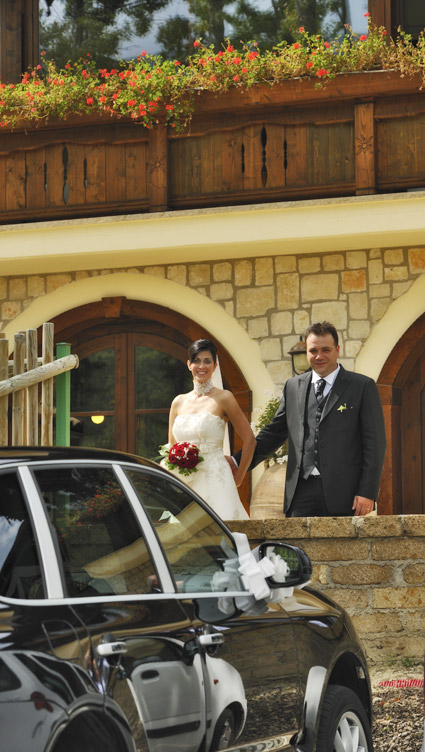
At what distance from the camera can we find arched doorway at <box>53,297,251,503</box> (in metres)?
12.6

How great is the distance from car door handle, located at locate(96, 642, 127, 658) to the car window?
211 millimetres

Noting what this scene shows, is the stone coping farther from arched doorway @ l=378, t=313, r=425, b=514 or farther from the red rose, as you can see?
arched doorway @ l=378, t=313, r=425, b=514

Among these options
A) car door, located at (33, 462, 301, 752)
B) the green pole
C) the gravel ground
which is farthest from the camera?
the green pole

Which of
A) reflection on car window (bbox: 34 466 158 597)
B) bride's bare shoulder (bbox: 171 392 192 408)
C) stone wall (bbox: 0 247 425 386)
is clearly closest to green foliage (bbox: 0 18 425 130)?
stone wall (bbox: 0 247 425 386)

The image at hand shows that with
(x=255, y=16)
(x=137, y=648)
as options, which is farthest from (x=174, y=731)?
(x=255, y=16)

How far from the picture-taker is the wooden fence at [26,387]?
640 centimetres

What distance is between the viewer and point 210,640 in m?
3.35

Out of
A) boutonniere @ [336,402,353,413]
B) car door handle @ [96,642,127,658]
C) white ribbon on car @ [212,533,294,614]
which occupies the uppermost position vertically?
boutonniere @ [336,402,353,413]

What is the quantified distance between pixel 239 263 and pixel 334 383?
18.6ft

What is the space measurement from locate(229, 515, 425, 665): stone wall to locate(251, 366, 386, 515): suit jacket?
10.5 inches

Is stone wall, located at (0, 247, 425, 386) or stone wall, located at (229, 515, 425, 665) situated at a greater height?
stone wall, located at (0, 247, 425, 386)

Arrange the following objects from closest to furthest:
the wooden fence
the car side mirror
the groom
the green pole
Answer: the car side mirror, the wooden fence, the groom, the green pole

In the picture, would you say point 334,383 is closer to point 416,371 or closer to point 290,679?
point 290,679

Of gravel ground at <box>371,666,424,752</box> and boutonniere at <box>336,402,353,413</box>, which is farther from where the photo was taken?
boutonniere at <box>336,402,353,413</box>
